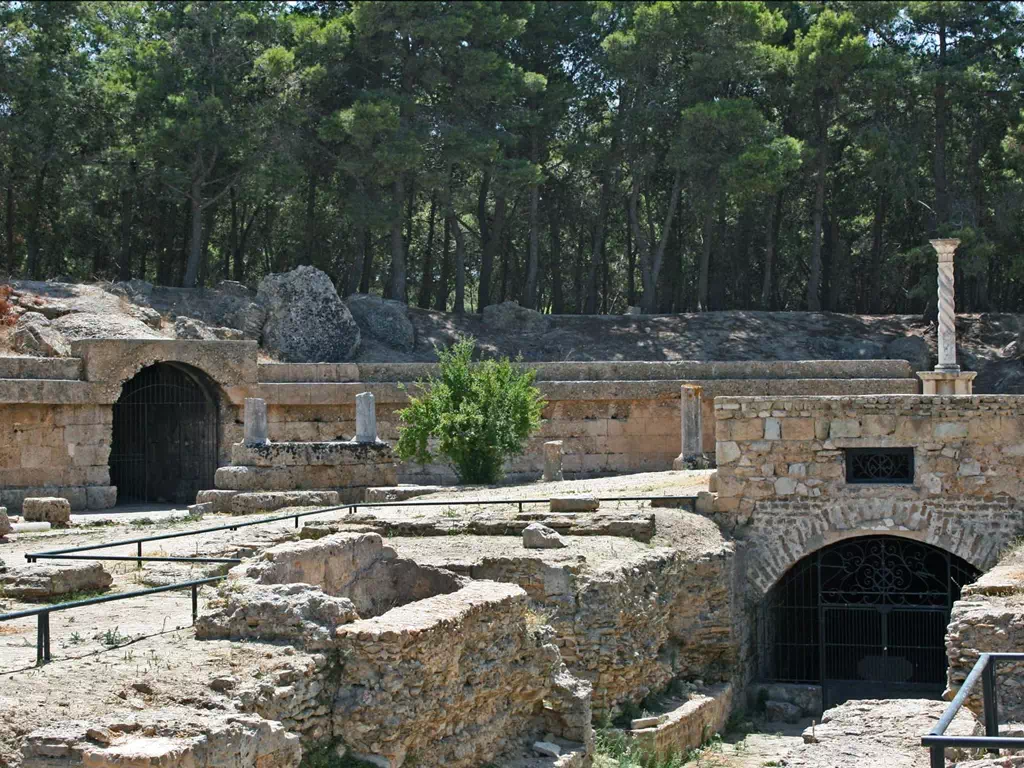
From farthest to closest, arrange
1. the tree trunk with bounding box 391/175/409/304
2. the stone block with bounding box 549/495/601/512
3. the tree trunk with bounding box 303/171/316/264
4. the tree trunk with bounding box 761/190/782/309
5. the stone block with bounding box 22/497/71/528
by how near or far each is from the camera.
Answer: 1. the tree trunk with bounding box 761/190/782/309
2. the tree trunk with bounding box 303/171/316/264
3. the tree trunk with bounding box 391/175/409/304
4. the stone block with bounding box 22/497/71/528
5. the stone block with bounding box 549/495/601/512

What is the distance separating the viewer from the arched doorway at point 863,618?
729 inches

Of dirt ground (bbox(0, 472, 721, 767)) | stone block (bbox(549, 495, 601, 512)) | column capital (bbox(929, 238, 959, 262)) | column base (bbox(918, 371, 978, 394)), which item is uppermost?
column capital (bbox(929, 238, 959, 262))

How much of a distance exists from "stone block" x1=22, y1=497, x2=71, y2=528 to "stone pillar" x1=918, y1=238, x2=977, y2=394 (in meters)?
14.5

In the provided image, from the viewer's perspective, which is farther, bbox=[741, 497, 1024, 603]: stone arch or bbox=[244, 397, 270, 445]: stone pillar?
bbox=[244, 397, 270, 445]: stone pillar

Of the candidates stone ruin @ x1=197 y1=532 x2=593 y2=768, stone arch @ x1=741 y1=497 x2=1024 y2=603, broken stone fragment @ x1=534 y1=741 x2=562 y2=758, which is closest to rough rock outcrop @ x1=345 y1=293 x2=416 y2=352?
stone arch @ x1=741 y1=497 x2=1024 y2=603

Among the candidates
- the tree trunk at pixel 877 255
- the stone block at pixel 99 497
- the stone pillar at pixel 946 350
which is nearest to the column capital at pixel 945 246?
the stone pillar at pixel 946 350

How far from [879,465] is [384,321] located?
60.8 ft

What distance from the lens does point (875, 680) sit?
18531 mm

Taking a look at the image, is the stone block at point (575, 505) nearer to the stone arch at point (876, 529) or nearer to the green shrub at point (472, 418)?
the stone arch at point (876, 529)

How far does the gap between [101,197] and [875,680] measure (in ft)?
92.5

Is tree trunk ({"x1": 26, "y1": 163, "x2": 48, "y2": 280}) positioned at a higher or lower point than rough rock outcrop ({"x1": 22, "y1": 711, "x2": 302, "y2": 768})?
higher

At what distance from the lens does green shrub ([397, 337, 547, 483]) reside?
77.8 ft

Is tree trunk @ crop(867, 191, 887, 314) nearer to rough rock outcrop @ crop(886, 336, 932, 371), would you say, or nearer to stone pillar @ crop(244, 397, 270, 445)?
rough rock outcrop @ crop(886, 336, 932, 371)

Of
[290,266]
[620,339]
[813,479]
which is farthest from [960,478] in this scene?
[290,266]
